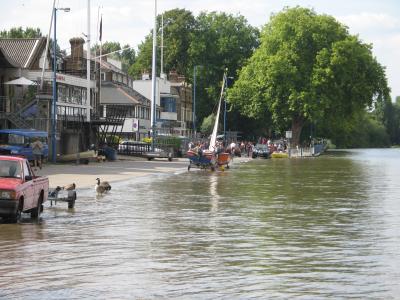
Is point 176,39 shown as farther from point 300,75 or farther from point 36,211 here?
point 36,211

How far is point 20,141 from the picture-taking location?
Answer: 53.1 meters

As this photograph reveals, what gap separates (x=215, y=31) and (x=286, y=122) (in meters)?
19.6

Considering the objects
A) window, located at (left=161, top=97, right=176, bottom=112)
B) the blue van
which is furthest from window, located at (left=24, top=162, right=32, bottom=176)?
window, located at (left=161, top=97, right=176, bottom=112)

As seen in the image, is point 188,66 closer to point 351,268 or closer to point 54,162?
point 54,162

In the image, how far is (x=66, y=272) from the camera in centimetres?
1314

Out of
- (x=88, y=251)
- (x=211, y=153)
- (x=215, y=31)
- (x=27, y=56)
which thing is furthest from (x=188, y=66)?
(x=88, y=251)

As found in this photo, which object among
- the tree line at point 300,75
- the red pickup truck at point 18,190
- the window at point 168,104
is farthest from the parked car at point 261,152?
the red pickup truck at point 18,190

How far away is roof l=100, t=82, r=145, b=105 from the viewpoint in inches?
3863

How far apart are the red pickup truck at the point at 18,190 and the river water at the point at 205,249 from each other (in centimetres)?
40

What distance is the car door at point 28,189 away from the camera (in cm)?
1988

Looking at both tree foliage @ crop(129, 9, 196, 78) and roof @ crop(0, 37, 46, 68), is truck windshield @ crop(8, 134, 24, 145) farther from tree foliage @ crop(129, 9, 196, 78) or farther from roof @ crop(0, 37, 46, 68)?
tree foliage @ crop(129, 9, 196, 78)

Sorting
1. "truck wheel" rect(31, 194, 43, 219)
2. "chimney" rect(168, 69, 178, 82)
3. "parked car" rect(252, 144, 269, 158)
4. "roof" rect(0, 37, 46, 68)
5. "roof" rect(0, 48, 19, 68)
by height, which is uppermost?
"chimney" rect(168, 69, 178, 82)

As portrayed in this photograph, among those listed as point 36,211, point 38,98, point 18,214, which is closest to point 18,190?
point 18,214

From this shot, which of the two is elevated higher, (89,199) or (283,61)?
(283,61)
